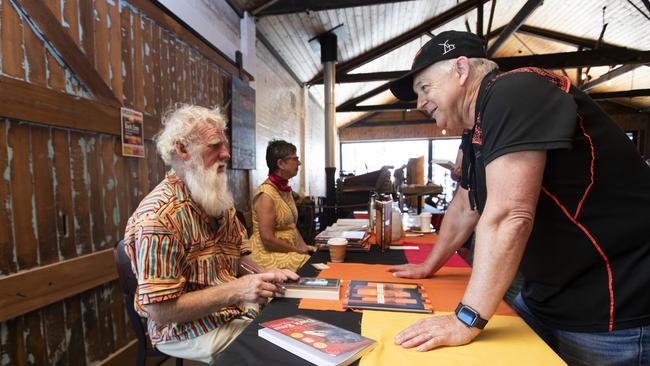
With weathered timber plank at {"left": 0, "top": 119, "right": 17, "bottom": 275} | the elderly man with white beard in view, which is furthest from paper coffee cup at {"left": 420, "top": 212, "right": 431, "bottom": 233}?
weathered timber plank at {"left": 0, "top": 119, "right": 17, "bottom": 275}

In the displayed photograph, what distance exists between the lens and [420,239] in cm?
208

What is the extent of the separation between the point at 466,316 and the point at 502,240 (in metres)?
0.21

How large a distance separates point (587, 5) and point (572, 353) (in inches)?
345

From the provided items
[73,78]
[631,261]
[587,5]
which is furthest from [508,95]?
[587,5]

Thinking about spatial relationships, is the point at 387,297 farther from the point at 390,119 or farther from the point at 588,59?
the point at 390,119

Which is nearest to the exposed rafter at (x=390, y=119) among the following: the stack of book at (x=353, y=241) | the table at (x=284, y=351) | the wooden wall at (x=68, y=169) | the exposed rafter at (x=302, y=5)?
the exposed rafter at (x=302, y=5)

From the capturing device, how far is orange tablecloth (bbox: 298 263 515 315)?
1020mm

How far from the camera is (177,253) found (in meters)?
1.16

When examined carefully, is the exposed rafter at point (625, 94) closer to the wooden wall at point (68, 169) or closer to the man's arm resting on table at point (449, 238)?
the man's arm resting on table at point (449, 238)

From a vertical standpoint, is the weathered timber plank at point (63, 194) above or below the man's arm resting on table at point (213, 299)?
above

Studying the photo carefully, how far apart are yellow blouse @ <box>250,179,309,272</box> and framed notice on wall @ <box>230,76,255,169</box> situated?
4.69ft

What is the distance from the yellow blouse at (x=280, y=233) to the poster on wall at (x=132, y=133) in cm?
85

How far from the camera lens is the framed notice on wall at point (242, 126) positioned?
12.4 ft

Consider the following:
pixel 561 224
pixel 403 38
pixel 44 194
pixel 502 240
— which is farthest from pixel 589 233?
pixel 403 38
